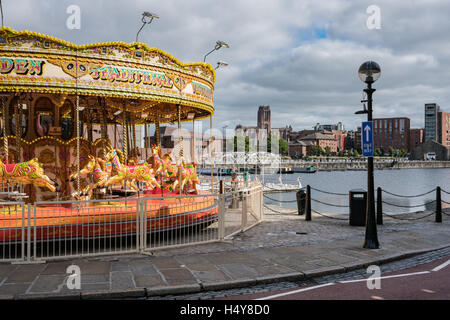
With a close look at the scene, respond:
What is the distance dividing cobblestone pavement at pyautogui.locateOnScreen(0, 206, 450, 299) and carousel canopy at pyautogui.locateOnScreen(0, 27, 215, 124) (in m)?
4.75

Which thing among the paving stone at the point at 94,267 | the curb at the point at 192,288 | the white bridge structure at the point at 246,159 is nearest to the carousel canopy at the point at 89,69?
the paving stone at the point at 94,267

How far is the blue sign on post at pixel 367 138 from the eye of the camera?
9.91 meters

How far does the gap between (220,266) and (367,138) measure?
519 centimetres

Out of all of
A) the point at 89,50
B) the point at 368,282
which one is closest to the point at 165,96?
the point at 89,50

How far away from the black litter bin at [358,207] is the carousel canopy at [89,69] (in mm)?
7149

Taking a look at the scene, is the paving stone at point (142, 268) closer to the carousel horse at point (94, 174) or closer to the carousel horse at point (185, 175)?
the carousel horse at point (94, 174)

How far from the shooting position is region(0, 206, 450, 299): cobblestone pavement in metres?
6.71

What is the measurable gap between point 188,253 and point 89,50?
626cm

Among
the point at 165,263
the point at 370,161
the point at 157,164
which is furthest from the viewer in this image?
the point at 157,164

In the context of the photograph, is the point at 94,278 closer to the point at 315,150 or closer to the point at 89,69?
the point at 89,69

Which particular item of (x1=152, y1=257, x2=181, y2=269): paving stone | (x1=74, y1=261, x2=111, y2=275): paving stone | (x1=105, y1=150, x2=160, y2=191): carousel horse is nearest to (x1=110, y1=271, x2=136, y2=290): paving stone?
(x1=74, y1=261, x2=111, y2=275): paving stone

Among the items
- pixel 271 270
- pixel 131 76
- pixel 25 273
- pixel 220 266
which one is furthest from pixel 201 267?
pixel 131 76

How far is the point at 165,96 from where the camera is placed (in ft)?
39.5

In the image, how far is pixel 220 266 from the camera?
820 centimetres
